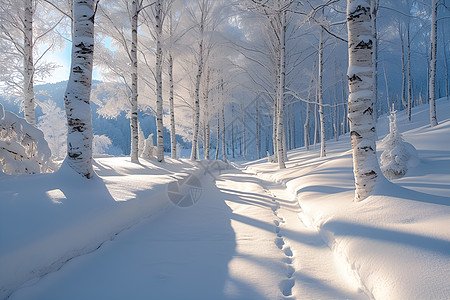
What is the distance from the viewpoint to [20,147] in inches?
149

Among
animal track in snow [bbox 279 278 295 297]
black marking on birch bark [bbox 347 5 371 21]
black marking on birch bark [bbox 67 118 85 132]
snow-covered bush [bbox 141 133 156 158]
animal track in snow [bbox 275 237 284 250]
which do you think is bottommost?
animal track in snow [bbox 275 237 284 250]

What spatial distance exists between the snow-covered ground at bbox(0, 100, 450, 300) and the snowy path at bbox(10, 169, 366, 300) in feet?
0.04

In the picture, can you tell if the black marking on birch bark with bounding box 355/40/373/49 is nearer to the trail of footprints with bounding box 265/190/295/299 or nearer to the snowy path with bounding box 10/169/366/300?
the snowy path with bounding box 10/169/366/300

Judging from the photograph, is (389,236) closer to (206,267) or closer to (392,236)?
(392,236)

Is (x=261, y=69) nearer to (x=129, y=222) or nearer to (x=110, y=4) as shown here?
(x=110, y=4)

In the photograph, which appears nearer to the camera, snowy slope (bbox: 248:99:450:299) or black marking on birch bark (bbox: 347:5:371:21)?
snowy slope (bbox: 248:99:450:299)

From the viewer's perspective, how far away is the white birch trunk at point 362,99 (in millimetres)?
3578

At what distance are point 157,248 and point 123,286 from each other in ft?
2.68

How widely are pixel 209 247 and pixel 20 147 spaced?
3571 millimetres

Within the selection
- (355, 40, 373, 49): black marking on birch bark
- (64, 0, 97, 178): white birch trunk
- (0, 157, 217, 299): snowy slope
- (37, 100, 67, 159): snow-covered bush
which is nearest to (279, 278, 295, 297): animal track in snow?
(0, 157, 217, 299): snowy slope

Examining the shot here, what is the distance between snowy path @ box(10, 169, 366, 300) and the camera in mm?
1925

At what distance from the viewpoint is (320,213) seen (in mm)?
3764

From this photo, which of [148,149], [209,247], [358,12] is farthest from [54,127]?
[358,12]

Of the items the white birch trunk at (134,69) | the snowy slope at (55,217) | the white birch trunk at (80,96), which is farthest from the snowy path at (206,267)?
the white birch trunk at (134,69)
